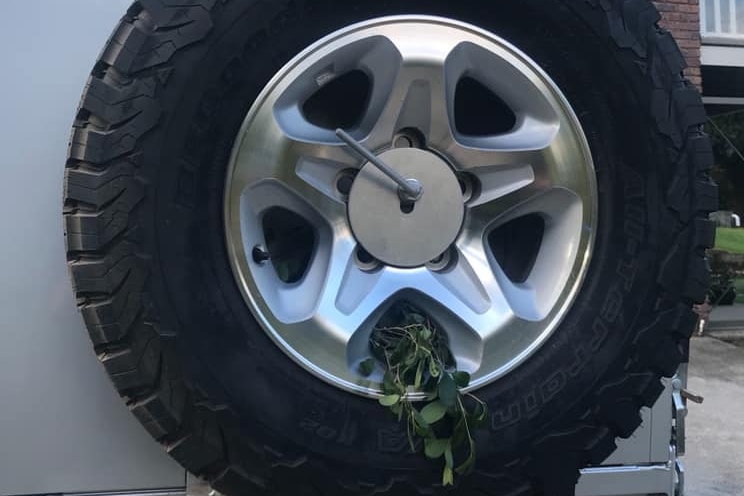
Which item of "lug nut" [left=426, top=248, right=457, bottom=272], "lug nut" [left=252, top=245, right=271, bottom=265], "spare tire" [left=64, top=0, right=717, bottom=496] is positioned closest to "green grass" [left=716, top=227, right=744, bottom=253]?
"spare tire" [left=64, top=0, right=717, bottom=496]

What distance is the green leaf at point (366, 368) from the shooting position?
1515mm

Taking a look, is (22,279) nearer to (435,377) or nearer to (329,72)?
(329,72)

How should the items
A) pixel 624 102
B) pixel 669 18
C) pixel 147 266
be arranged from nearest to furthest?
pixel 147 266 < pixel 624 102 < pixel 669 18

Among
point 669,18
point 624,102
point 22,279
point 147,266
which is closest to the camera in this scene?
point 147,266

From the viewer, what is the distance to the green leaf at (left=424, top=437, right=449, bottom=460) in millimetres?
1486

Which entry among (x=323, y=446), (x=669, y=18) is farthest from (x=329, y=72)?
(x=669, y=18)

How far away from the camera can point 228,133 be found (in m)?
1.42

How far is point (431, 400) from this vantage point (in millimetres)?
1520

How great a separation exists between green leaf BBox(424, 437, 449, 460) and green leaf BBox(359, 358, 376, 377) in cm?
17

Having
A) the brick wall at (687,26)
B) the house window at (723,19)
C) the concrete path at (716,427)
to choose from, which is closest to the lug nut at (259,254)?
the concrete path at (716,427)

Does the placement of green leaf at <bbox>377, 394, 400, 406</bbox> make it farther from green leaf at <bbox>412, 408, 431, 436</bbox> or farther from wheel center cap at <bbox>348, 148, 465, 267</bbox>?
wheel center cap at <bbox>348, 148, 465, 267</bbox>

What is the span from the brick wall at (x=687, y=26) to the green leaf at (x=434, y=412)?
6922mm

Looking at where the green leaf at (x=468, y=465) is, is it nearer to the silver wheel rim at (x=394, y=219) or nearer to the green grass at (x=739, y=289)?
the silver wheel rim at (x=394, y=219)

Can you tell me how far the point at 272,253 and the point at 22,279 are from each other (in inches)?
18.9
